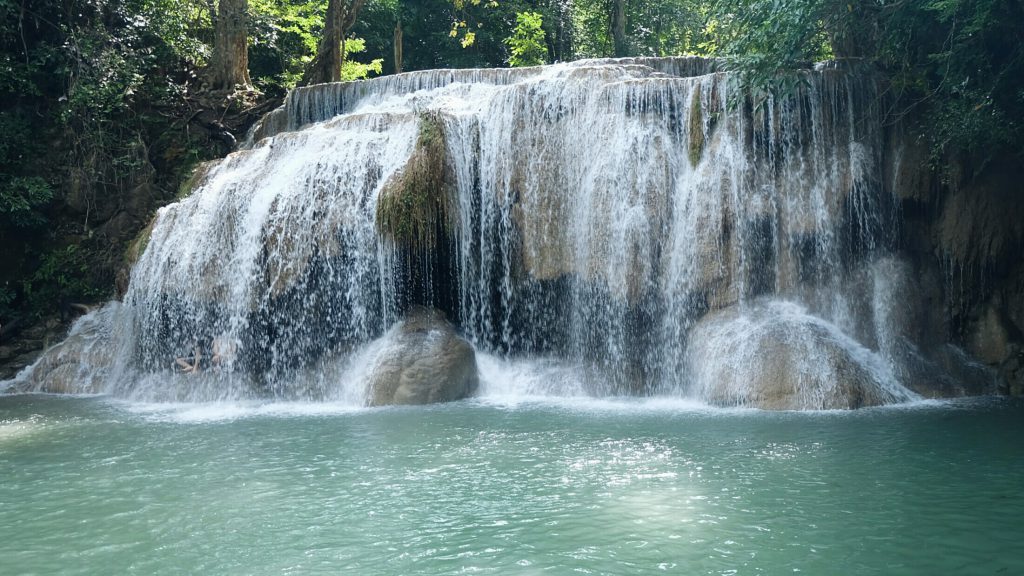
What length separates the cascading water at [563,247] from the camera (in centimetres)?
1255

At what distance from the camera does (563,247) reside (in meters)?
13.6

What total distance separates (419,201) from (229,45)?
9.04 metres

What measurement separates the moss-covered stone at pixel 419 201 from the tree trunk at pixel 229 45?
8158mm

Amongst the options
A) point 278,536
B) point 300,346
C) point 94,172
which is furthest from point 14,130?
point 278,536

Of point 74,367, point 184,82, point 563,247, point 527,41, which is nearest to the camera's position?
point 563,247

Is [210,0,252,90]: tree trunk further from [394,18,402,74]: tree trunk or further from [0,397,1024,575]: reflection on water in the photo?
[0,397,1024,575]: reflection on water

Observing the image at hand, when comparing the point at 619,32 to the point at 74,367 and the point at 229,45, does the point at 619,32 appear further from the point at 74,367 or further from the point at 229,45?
the point at 74,367

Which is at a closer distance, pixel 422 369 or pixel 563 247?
pixel 422 369

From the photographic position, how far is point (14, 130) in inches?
655

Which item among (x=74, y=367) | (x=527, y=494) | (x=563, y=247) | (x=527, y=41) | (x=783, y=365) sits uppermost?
(x=527, y=41)

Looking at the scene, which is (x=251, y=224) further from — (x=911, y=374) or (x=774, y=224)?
(x=911, y=374)

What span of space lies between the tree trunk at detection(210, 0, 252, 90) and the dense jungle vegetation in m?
0.03

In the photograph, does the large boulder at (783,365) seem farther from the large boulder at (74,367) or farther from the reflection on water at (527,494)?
the large boulder at (74,367)

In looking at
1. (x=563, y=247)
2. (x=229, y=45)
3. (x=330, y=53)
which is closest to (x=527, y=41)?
(x=330, y=53)
